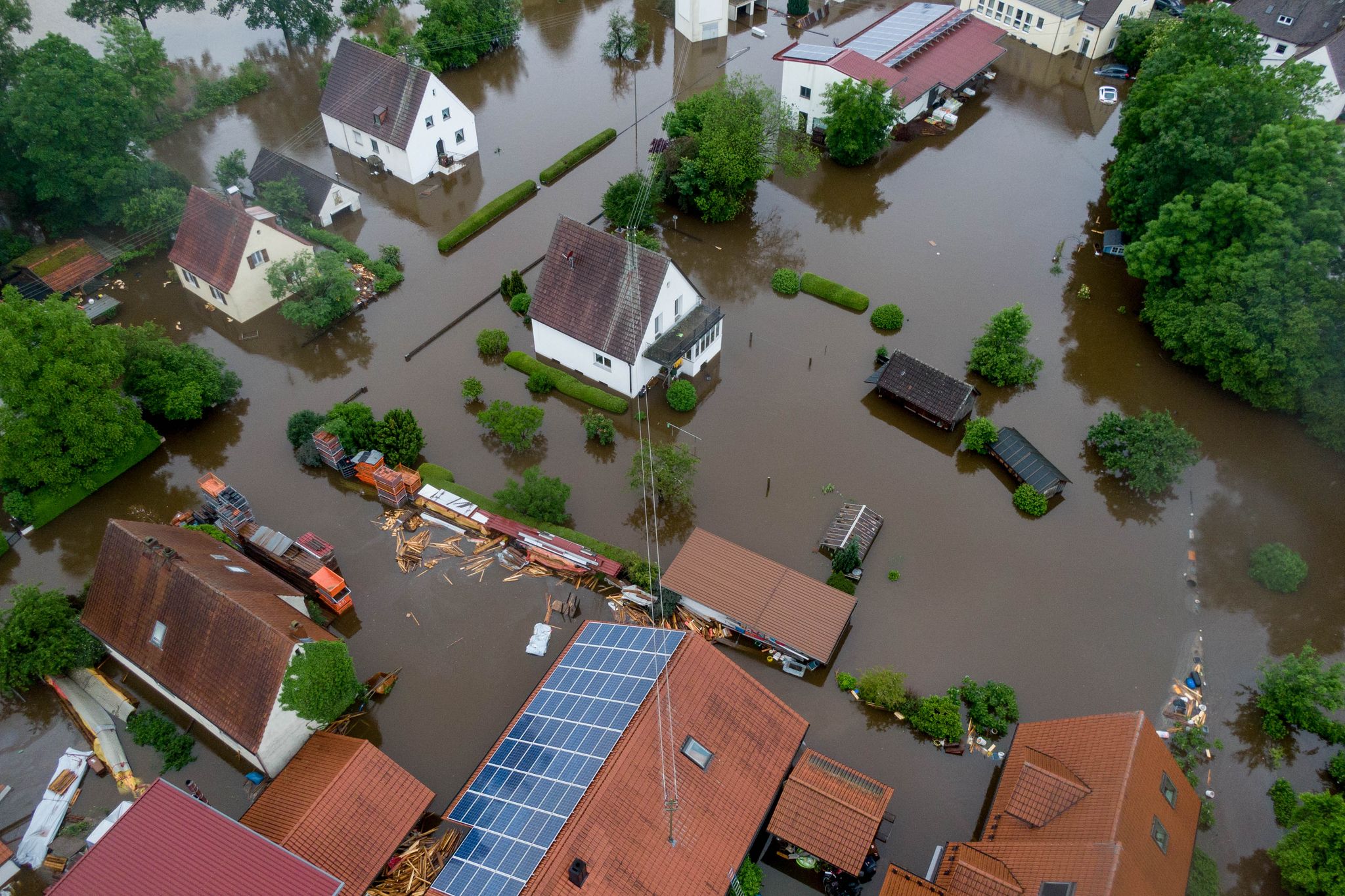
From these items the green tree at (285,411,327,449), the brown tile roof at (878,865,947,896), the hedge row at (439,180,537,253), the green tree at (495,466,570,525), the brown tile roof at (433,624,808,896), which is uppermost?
the hedge row at (439,180,537,253)

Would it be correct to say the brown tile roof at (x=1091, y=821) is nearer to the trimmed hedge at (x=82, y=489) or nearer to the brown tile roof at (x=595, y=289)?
the brown tile roof at (x=595, y=289)

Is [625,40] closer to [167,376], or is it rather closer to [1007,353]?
[1007,353]

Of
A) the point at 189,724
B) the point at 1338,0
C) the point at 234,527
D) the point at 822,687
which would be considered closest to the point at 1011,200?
the point at 1338,0

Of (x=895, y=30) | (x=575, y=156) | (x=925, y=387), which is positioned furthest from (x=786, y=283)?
(x=895, y=30)

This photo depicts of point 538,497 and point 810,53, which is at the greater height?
point 810,53

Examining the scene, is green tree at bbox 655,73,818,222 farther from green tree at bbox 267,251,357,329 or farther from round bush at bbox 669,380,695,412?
green tree at bbox 267,251,357,329

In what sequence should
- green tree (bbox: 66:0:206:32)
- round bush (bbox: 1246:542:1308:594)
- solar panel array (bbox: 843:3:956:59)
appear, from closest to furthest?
round bush (bbox: 1246:542:1308:594) → green tree (bbox: 66:0:206:32) → solar panel array (bbox: 843:3:956:59)

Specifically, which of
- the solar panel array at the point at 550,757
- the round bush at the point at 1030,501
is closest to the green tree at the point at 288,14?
the solar panel array at the point at 550,757

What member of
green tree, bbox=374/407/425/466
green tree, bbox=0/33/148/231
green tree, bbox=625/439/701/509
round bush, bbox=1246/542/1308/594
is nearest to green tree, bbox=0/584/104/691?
green tree, bbox=374/407/425/466
